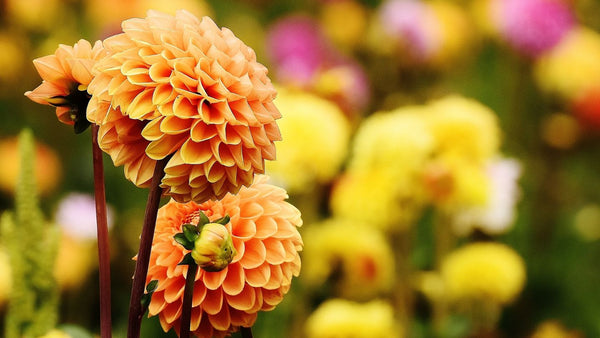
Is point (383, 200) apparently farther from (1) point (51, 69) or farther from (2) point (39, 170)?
Result: (2) point (39, 170)

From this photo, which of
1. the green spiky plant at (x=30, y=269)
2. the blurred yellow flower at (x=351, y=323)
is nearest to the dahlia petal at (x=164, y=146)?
the green spiky plant at (x=30, y=269)

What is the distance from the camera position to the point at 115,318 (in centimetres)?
177

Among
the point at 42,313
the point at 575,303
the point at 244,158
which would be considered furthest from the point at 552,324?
the point at 244,158

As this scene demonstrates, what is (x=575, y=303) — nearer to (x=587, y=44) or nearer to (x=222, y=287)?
(x=587, y=44)

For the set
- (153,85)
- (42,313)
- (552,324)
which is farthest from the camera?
(552,324)

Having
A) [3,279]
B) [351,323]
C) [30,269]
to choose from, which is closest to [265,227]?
[30,269]

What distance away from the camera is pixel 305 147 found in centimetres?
143

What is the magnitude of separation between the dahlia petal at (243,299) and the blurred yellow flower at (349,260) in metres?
0.92

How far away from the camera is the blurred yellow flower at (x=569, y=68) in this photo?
240 cm

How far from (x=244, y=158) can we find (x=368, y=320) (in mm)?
707

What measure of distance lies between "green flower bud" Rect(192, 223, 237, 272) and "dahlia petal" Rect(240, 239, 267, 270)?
40 millimetres

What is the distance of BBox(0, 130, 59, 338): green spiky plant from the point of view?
2.55 feet

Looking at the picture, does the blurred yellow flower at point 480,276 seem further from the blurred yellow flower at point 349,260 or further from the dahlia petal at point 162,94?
the dahlia petal at point 162,94

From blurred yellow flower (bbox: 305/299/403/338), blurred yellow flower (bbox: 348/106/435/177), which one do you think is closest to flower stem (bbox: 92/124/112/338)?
blurred yellow flower (bbox: 305/299/403/338)
